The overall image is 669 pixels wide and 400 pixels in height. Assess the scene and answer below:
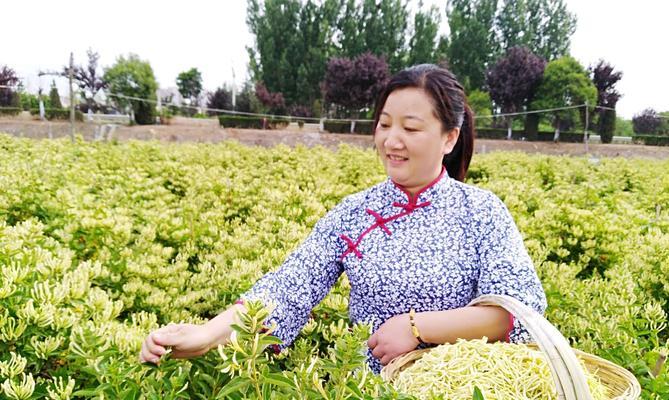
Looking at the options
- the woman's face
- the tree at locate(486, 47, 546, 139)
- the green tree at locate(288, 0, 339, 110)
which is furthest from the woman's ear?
the green tree at locate(288, 0, 339, 110)

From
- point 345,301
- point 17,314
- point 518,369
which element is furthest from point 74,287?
point 518,369

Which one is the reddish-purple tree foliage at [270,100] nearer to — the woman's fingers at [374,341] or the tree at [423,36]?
the tree at [423,36]

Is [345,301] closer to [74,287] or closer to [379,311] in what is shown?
[379,311]

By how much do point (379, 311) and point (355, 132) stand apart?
23229 millimetres

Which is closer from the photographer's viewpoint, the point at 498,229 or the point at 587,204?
the point at 498,229

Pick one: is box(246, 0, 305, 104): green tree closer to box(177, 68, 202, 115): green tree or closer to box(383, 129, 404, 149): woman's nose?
box(177, 68, 202, 115): green tree

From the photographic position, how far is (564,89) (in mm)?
26516

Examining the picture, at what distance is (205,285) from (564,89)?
27.9 meters

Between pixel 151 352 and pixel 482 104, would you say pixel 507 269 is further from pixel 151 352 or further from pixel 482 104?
pixel 482 104

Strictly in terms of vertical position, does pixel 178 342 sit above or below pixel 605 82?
below

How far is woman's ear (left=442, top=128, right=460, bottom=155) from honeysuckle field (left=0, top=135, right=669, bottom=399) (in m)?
0.57

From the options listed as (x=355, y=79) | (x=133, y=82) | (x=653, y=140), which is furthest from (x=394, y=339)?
(x=653, y=140)

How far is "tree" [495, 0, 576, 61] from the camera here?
33250mm

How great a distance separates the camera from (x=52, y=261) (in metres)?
1.65
